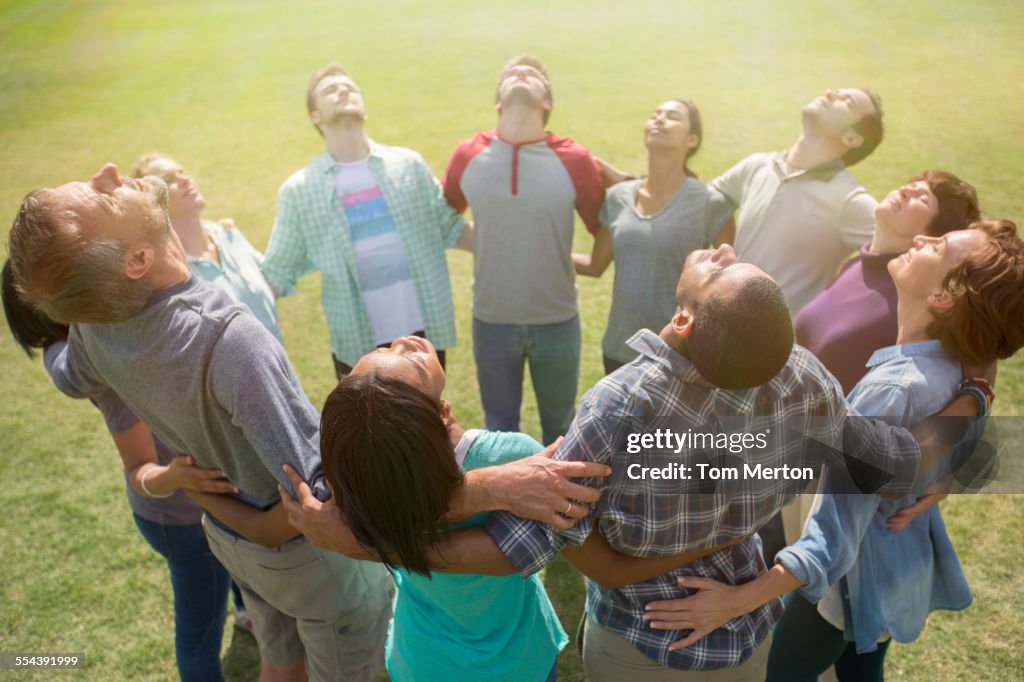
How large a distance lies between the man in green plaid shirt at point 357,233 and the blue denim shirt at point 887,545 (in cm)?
224

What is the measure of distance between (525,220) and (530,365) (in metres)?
0.78

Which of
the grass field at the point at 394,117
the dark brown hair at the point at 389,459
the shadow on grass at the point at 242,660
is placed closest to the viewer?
the dark brown hair at the point at 389,459

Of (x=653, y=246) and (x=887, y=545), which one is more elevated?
(x=653, y=246)

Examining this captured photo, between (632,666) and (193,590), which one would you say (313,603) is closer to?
(193,590)

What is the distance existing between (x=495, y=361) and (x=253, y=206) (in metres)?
5.65

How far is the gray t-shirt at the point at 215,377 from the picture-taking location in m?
1.93

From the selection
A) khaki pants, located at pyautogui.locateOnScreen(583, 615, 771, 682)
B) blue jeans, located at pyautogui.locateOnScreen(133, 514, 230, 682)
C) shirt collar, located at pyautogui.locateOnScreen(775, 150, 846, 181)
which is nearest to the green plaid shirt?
blue jeans, located at pyautogui.locateOnScreen(133, 514, 230, 682)

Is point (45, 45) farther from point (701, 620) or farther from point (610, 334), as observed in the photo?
point (701, 620)

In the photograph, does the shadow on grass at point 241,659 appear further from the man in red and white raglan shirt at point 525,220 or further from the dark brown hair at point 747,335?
the dark brown hair at point 747,335

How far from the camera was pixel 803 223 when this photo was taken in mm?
3395

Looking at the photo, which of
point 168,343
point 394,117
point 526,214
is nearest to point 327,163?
point 526,214

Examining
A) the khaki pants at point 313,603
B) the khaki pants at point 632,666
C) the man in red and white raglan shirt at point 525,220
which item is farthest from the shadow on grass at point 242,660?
the man in red and white raglan shirt at point 525,220

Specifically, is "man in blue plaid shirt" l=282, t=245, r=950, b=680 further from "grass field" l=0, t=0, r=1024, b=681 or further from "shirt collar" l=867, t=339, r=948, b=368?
"grass field" l=0, t=0, r=1024, b=681

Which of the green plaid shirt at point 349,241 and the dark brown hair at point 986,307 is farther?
the green plaid shirt at point 349,241
